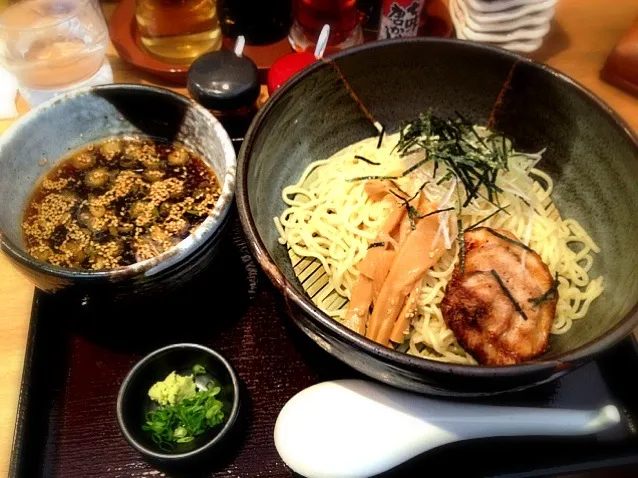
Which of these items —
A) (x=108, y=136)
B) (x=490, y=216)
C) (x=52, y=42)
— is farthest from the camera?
(x=52, y=42)

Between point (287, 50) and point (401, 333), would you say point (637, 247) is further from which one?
point (287, 50)

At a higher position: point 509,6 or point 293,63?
point 509,6

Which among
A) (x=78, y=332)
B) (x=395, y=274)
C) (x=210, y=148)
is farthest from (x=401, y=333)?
(x=78, y=332)

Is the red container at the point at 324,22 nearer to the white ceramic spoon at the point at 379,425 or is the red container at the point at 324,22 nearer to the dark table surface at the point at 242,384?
the dark table surface at the point at 242,384

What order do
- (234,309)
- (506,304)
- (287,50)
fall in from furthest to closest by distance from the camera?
(287,50) → (234,309) → (506,304)

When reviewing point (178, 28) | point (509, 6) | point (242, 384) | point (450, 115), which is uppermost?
point (509, 6)

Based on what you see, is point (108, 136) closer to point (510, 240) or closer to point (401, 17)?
point (401, 17)

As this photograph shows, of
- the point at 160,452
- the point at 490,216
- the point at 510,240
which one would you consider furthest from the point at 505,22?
the point at 160,452

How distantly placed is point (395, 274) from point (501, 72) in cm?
80

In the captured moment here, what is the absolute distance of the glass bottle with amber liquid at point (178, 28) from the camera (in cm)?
233

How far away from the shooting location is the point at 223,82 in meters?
2.03

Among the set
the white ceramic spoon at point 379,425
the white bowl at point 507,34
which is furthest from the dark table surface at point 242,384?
the white bowl at point 507,34

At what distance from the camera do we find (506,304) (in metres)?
1.54

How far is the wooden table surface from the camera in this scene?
187 centimetres
